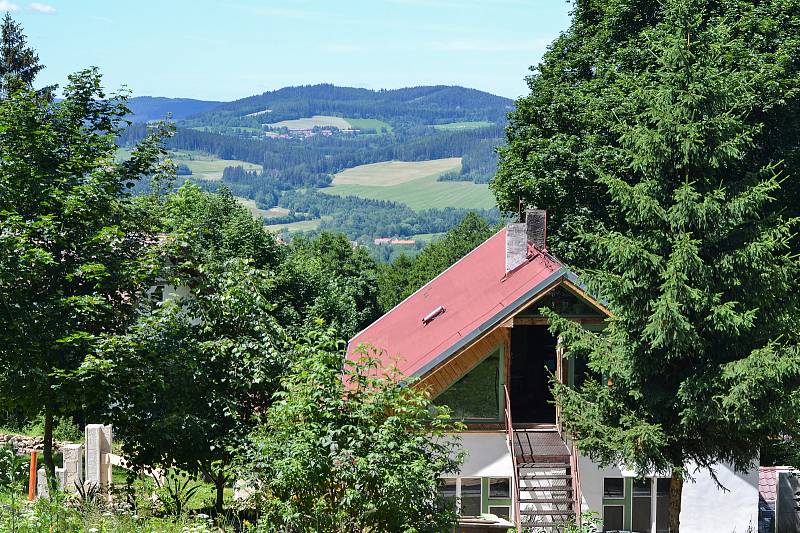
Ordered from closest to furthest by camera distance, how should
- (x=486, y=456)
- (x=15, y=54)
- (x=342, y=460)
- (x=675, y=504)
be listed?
1. (x=342, y=460)
2. (x=675, y=504)
3. (x=486, y=456)
4. (x=15, y=54)

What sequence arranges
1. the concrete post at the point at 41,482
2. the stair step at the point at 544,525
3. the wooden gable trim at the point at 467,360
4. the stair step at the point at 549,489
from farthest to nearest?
the wooden gable trim at the point at 467,360, the stair step at the point at 549,489, the stair step at the point at 544,525, the concrete post at the point at 41,482

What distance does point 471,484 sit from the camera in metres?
19.5

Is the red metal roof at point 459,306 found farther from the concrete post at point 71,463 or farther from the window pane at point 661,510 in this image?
the concrete post at point 71,463

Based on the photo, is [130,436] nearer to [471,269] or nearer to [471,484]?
[471,484]

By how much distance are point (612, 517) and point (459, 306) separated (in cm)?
589

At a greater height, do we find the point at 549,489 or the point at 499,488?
the point at 549,489

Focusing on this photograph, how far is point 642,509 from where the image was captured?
19.9m

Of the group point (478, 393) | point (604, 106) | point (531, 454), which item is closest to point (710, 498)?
point (531, 454)

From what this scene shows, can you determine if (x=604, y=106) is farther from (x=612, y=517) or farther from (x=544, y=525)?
(x=544, y=525)

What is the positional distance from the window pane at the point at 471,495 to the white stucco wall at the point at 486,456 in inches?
7.5

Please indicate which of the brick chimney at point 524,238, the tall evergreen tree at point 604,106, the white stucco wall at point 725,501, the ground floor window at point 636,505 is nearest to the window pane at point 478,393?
the ground floor window at point 636,505

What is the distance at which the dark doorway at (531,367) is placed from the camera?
2102 centimetres

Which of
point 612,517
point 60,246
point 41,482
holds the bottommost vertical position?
point 612,517

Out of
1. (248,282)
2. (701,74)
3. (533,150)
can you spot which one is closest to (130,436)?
(248,282)
